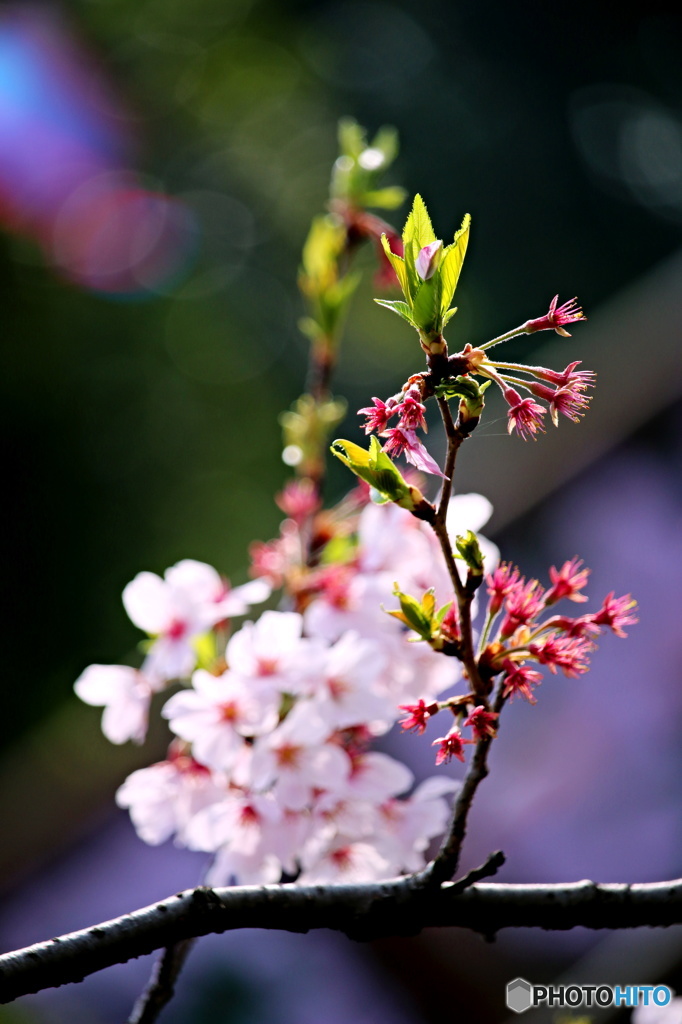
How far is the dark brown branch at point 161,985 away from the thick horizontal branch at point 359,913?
0.24 feet

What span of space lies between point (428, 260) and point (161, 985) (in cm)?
36

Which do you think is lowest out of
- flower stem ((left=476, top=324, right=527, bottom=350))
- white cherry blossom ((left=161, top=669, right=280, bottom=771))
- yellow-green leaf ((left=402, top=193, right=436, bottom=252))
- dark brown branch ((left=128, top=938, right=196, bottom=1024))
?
dark brown branch ((left=128, top=938, right=196, bottom=1024))

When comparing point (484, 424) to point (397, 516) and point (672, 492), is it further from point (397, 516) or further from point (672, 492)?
point (672, 492)

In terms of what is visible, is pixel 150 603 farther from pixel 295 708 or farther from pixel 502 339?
pixel 502 339

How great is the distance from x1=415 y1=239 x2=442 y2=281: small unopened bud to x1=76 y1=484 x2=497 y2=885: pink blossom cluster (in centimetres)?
17

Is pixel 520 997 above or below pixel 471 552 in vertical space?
below

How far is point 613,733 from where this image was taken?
4.72 ft

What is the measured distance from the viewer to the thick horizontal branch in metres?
0.34

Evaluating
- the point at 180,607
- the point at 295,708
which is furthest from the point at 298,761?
the point at 180,607

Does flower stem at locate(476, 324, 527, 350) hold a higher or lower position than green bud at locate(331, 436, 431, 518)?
higher

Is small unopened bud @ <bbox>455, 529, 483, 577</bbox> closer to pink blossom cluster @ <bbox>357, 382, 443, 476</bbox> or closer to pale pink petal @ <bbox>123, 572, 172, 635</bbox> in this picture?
pink blossom cluster @ <bbox>357, 382, 443, 476</bbox>

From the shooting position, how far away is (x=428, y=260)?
33cm

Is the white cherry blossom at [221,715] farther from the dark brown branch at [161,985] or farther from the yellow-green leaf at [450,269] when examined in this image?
the yellow-green leaf at [450,269]

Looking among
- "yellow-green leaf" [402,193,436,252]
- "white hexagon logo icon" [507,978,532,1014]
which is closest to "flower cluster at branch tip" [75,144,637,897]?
"yellow-green leaf" [402,193,436,252]
